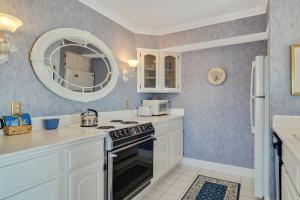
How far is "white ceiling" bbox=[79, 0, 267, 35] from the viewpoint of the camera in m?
2.35

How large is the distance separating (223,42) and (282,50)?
3.56 ft

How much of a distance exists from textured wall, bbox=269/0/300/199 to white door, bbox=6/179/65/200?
2055mm

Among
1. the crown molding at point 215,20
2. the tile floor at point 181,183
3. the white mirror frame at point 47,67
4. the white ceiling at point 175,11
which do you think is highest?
the white ceiling at point 175,11

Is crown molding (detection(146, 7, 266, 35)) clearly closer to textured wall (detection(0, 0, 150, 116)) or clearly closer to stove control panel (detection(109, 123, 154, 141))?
textured wall (detection(0, 0, 150, 116))

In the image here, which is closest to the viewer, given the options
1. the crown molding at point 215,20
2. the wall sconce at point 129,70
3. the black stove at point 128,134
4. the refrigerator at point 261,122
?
the black stove at point 128,134

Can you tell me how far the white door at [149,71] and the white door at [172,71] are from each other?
16cm

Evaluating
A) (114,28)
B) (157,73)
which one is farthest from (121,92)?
(114,28)

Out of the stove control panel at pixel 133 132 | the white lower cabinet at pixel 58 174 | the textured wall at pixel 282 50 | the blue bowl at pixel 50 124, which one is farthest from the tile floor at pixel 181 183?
the blue bowl at pixel 50 124

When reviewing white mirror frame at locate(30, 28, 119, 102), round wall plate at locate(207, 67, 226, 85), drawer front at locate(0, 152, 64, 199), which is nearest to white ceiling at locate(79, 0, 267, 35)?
white mirror frame at locate(30, 28, 119, 102)

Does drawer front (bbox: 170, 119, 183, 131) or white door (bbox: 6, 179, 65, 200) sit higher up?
drawer front (bbox: 170, 119, 183, 131)

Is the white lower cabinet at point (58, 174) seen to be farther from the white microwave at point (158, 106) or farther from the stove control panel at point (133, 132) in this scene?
the white microwave at point (158, 106)

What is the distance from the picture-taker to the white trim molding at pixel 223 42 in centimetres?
256

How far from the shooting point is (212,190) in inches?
96.4

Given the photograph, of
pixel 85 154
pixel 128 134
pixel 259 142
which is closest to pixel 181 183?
pixel 259 142
